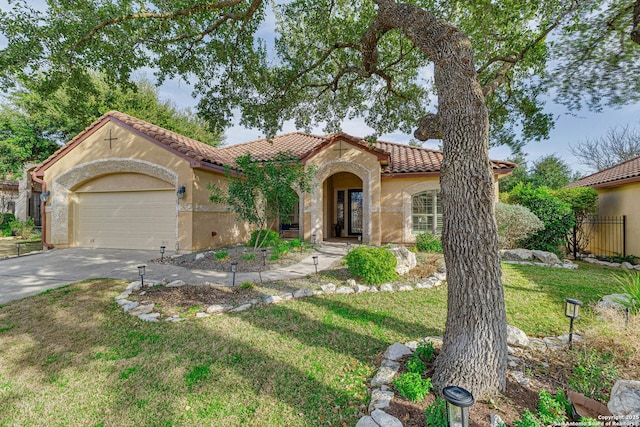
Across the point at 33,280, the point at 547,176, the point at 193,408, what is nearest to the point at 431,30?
the point at 193,408

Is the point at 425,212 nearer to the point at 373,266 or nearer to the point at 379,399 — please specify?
the point at 373,266

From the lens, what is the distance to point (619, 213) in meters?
11.0

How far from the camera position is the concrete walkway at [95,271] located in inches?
263

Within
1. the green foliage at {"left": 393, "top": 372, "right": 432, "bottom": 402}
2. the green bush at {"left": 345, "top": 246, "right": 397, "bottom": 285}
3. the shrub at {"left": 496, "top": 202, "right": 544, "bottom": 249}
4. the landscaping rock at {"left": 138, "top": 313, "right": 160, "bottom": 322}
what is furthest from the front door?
the green foliage at {"left": 393, "top": 372, "right": 432, "bottom": 402}

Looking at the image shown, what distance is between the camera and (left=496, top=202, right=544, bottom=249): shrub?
979 centimetres

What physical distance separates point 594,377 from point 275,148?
1513 centimetres

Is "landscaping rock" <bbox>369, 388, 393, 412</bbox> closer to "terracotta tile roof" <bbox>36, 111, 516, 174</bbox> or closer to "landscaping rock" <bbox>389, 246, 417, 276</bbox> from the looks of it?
"landscaping rock" <bbox>389, 246, 417, 276</bbox>

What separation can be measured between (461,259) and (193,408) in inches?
118

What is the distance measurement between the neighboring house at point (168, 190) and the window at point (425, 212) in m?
0.04

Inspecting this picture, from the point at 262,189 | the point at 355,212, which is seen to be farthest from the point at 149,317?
the point at 355,212

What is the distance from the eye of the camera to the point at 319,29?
7234mm

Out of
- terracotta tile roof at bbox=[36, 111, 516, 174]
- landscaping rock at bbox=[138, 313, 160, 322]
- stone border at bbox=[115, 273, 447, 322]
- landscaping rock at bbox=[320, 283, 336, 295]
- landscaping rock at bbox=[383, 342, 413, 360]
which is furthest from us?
terracotta tile roof at bbox=[36, 111, 516, 174]

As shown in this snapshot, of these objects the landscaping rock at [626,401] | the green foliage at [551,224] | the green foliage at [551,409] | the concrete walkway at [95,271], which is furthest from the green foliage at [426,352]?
the green foliage at [551,224]

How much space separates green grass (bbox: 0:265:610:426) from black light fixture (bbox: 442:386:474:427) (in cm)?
90
